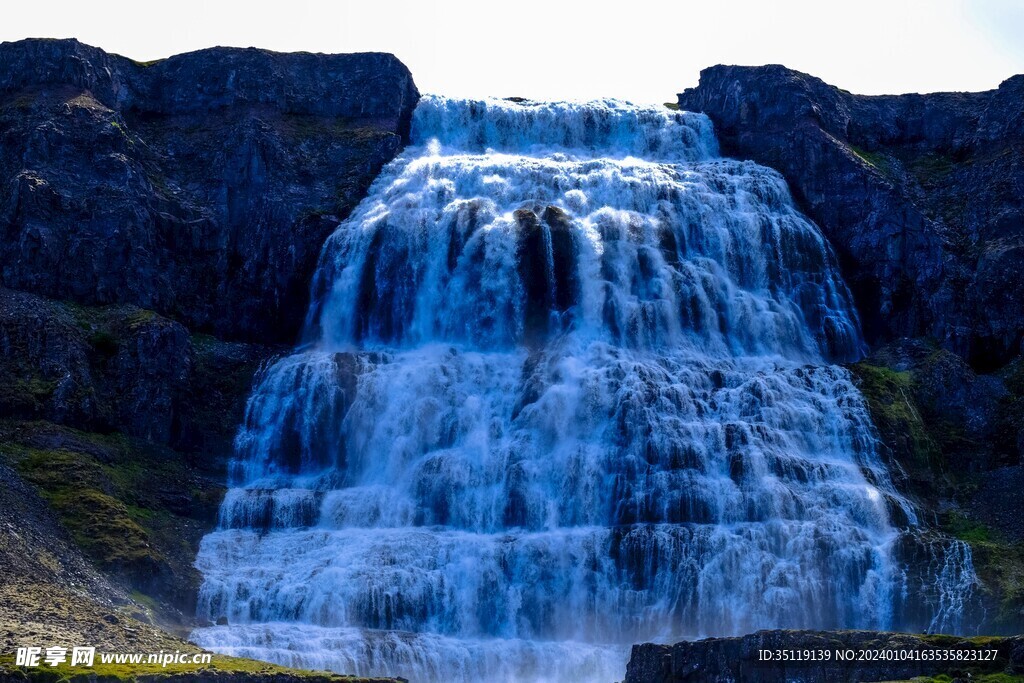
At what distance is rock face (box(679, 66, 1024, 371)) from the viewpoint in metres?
99.8

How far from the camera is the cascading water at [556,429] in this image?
77.9m

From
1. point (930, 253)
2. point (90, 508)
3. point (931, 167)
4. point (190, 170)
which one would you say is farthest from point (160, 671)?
point (931, 167)

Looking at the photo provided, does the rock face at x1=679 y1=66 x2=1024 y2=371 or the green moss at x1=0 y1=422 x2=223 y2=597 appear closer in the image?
the green moss at x1=0 y1=422 x2=223 y2=597

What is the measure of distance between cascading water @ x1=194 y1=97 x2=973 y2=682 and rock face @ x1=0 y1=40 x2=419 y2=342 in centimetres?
374

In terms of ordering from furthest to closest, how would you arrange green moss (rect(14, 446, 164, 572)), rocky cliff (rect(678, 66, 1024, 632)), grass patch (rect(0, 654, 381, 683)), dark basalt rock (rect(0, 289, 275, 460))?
dark basalt rock (rect(0, 289, 275, 460)), rocky cliff (rect(678, 66, 1024, 632)), green moss (rect(14, 446, 164, 572)), grass patch (rect(0, 654, 381, 683))

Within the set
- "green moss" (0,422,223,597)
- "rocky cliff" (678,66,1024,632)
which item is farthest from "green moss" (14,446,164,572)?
"rocky cliff" (678,66,1024,632)

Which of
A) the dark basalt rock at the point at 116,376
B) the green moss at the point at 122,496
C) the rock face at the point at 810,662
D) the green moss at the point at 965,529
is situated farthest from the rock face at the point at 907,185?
the green moss at the point at 122,496

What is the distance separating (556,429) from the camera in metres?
88.3

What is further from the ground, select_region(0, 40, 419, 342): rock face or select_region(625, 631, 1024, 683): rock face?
select_region(0, 40, 419, 342): rock face

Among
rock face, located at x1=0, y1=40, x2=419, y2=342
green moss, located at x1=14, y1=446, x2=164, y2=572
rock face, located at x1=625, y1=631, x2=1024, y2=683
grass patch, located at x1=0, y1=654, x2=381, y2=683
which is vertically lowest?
grass patch, located at x1=0, y1=654, x2=381, y2=683

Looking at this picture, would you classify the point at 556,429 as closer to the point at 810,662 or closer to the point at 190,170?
the point at 810,662

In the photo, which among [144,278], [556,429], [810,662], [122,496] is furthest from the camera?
[144,278]

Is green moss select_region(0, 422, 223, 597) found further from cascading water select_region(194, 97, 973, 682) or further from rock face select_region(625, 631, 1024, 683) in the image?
rock face select_region(625, 631, 1024, 683)

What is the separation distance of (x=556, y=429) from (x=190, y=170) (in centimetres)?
3722
